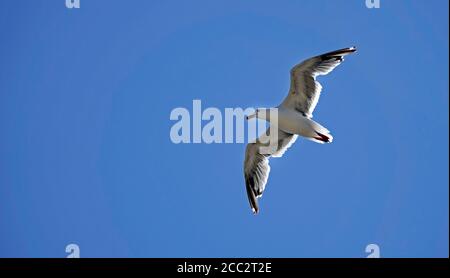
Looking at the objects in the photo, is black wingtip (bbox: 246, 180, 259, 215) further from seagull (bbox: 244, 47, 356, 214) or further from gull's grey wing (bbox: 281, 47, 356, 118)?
gull's grey wing (bbox: 281, 47, 356, 118)

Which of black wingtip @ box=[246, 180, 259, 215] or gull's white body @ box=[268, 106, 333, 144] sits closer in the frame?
gull's white body @ box=[268, 106, 333, 144]

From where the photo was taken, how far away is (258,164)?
11586 mm

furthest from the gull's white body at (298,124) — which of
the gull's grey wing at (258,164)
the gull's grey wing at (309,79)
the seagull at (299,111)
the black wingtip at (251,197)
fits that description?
the black wingtip at (251,197)

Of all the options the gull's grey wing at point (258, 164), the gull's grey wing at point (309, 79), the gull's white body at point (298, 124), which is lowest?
the gull's grey wing at point (258, 164)

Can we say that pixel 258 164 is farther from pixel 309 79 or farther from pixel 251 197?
pixel 309 79

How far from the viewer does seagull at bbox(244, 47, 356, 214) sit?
10547 mm

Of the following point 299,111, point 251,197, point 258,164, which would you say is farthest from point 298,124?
point 251,197

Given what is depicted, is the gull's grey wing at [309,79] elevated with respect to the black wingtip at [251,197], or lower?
elevated

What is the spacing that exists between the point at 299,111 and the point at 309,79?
510mm

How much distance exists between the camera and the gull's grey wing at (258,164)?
450 inches

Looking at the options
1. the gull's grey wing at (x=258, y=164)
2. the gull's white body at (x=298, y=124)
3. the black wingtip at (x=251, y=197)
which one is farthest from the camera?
the black wingtip at (x=251, y=197)

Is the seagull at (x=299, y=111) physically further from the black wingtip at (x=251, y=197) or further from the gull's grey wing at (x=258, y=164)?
the black wingtip at (x=251, y=197)

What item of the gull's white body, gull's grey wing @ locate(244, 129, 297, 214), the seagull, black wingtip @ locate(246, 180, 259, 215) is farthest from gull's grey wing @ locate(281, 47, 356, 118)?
black wingtip @ locate(246, 180, 259, 215)

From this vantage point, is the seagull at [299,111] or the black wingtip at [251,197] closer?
the seagull at [299,111]
